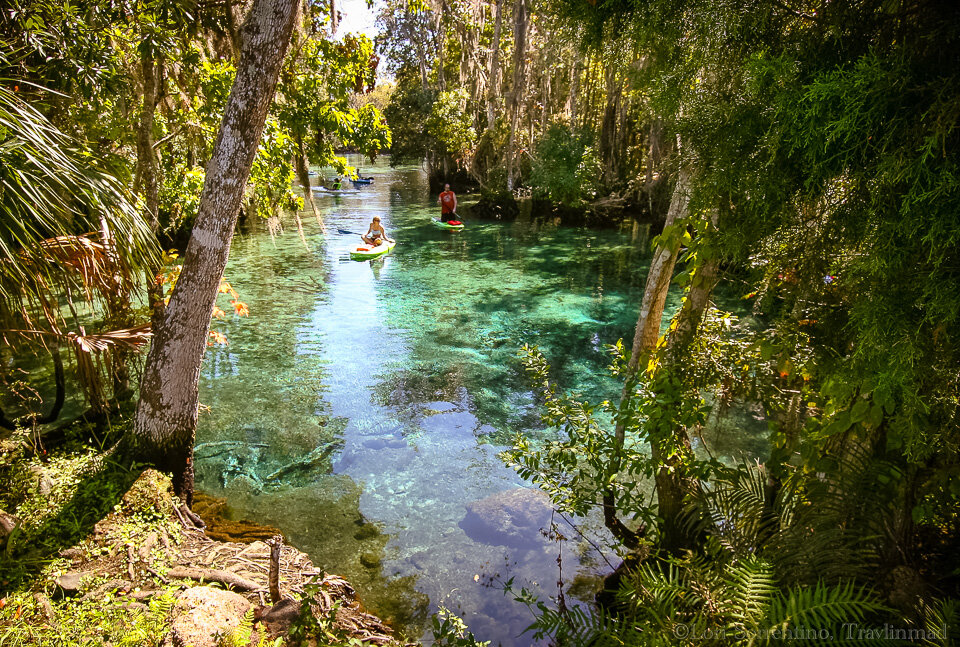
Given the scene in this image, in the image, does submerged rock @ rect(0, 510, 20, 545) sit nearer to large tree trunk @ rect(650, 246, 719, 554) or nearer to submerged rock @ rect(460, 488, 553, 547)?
submerged rock @ rect(460, 488, 553, 547)

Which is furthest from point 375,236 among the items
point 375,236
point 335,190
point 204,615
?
point 335,190

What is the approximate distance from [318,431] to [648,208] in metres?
18.4

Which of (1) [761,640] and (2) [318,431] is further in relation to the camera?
(2) [318,431]

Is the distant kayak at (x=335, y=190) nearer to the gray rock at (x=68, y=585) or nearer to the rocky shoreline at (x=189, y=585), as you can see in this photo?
the rocky shoreline at (x=189, y=585)

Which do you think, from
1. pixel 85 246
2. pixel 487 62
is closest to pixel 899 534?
pixel 85 246

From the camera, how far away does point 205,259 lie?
4.54 meters

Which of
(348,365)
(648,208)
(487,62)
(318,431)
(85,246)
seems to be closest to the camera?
(85,246)

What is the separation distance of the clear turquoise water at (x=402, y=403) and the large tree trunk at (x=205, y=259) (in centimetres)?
138

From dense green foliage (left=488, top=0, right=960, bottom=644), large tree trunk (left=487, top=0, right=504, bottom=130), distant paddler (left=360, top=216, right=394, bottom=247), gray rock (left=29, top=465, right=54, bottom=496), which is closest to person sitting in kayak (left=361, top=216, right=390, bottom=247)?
distant paddler (left=360, top=216, right=394, bottom=247)

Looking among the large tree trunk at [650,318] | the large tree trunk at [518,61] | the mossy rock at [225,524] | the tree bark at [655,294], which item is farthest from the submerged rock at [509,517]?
the large tree trunk at [518,61]

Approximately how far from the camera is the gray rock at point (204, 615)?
3094 mm

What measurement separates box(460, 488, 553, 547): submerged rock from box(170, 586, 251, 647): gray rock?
8.29 feet

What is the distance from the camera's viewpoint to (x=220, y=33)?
7809 mm

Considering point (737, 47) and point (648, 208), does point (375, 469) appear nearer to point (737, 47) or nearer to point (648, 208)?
point (737, 47)
